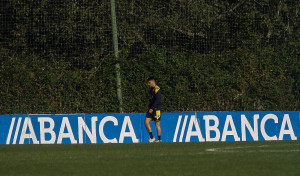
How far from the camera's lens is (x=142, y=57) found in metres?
21.5

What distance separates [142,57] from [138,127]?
3353 mm

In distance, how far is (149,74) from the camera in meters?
21.3

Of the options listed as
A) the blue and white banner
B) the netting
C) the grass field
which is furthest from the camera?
the netting

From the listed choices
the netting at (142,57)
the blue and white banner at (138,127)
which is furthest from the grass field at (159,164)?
the netting at (142,57)

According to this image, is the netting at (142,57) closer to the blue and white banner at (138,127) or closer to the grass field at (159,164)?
the blue and white banner at (138,127)

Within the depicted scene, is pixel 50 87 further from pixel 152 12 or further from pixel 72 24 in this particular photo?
pixel 152 12

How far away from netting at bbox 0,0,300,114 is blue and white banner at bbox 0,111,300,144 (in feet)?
5.75

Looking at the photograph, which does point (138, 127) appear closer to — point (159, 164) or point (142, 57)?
point (142, 57)

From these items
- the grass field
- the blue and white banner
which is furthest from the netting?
the grass field

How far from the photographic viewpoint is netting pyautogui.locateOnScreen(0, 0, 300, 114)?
21000 millimetres

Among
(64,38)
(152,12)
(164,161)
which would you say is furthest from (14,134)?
(164,161)

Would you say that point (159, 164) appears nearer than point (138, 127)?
Yes

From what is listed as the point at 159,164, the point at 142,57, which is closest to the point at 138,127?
the point at 142,57

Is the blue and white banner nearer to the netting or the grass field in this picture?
the netting
